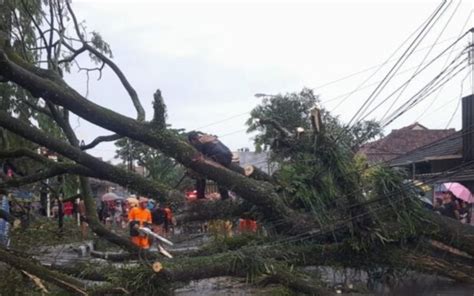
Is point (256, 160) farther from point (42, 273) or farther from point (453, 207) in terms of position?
point (42, 273)

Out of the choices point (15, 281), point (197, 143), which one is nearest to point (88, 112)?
point (197, 143)

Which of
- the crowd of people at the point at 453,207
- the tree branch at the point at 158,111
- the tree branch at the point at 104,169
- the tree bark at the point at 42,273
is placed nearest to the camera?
the tree bark at the point at 42,273

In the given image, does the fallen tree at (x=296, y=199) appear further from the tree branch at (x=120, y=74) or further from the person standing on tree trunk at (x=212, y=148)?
the tree branch at (x=120, y=74)

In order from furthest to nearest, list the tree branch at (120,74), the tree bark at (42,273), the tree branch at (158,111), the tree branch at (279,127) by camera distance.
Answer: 1. the tree branch at (120,74)
2. the tree branch at (279,127)
3. the tree branch at (158,111)
4. the tree bark at (42,273)

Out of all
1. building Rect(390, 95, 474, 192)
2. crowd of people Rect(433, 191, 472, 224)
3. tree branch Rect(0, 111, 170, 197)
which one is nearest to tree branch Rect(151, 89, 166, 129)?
tree branch Rect(0, 111, 170, 197)

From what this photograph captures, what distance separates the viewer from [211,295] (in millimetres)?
8219

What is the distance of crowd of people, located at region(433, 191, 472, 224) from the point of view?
31.7 feet

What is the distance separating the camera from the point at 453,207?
9.74 meters

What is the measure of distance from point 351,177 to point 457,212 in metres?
4.19

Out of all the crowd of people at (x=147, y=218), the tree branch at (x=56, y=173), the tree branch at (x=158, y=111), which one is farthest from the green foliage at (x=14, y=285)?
the tree branch at (x=158, y=111)

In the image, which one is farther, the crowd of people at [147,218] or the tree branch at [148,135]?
the crowd of people at [147,218]

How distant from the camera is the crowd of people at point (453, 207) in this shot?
9672 millimetres

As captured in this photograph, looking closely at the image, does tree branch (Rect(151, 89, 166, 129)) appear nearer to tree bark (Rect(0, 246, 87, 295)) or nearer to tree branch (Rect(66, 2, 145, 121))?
tree branch (Rect(66, 2, 145, 121))

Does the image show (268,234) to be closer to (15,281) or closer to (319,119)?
(319,119)
